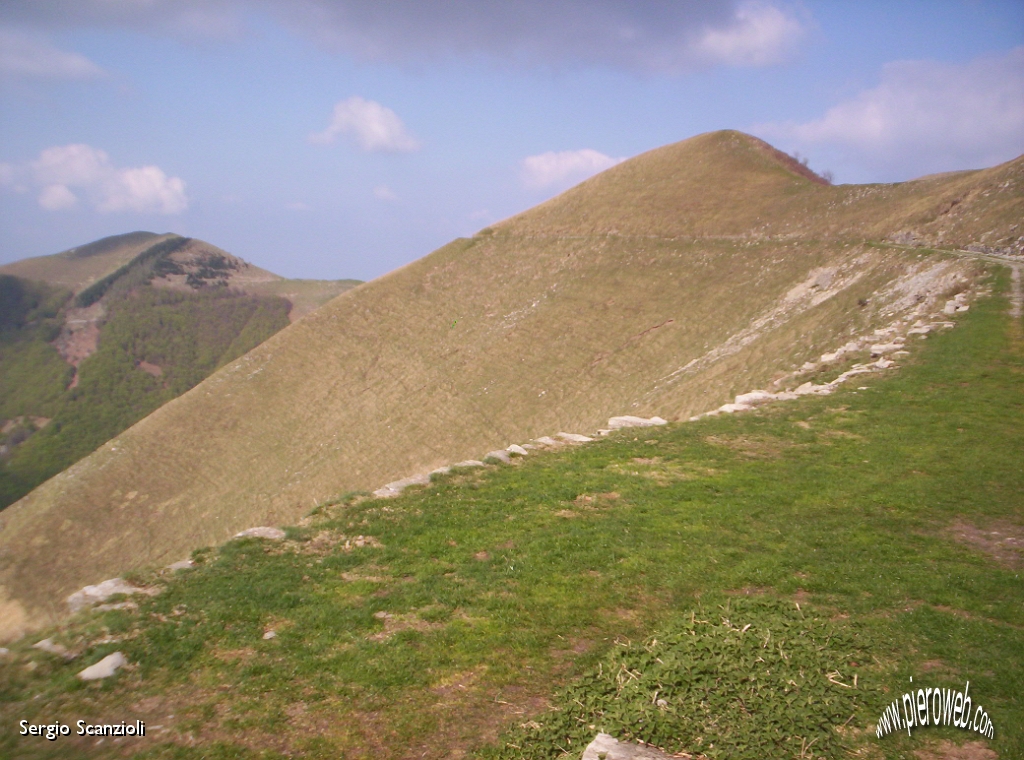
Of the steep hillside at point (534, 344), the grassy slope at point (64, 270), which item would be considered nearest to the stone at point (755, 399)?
the steep hillside at point (534, 344)

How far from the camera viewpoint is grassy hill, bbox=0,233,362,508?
398ft

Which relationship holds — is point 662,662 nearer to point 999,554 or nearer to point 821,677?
point 821,677

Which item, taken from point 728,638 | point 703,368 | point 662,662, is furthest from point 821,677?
point 703,368

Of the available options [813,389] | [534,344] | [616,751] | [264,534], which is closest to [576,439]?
[813,389]

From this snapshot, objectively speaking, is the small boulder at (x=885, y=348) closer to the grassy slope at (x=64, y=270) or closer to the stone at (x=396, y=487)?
the stone at (x=396, y=487)

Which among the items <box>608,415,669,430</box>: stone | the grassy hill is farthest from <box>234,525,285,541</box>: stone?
the grassy hill

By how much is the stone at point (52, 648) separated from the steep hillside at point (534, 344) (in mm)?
25629

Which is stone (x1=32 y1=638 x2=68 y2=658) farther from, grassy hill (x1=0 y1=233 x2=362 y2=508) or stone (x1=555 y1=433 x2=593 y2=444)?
grassy hill (x1=0 y1=233 x2=362 y2=508)

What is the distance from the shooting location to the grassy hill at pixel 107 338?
121 metres

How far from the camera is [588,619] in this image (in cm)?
953

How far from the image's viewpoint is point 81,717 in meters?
7.40

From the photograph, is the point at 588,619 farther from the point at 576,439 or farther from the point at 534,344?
the point at 534,344

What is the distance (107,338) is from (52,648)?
170847 mm

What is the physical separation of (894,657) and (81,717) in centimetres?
970
